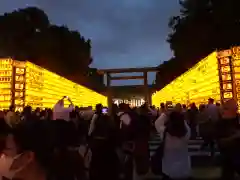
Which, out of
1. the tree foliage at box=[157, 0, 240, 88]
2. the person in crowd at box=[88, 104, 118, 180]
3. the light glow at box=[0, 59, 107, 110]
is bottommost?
the person in crowd at box=[88, 104, 118, 180]

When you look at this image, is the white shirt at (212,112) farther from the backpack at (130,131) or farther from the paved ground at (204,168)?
the backpack at (130,131)

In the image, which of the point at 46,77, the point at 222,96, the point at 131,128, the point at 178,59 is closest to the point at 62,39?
the point at 178,59

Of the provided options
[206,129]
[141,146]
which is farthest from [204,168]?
[141,146]

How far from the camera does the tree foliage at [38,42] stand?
144ft

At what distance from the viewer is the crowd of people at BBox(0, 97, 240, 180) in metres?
3.46

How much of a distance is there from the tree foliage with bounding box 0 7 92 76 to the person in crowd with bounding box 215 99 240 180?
1410 inches

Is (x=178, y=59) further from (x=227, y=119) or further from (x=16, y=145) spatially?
(x=16, y=145)

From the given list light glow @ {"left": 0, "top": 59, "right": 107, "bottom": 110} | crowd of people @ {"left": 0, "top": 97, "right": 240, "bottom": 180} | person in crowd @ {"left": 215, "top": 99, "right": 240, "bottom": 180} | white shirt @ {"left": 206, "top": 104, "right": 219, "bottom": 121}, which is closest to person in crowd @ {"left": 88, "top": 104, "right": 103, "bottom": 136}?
crowd of people @ {"left": 0, "top": 97, "right": 240, "bottom": 180}

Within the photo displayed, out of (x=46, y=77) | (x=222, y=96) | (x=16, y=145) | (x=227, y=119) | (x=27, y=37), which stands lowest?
(x=16, y=145)

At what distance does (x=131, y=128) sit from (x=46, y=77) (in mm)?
12993

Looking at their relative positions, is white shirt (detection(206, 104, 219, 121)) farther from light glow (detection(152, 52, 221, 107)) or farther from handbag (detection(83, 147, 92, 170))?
handbag (detection(83, 147, 92, 170))

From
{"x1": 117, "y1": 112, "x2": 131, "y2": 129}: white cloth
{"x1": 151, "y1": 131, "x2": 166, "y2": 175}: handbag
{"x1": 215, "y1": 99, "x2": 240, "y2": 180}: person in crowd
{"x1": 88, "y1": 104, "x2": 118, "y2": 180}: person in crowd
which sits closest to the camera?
{"x1": 215, "y1": 99, "x2": 240, "y2": 180}: person in crowd

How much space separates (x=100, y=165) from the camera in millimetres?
6574

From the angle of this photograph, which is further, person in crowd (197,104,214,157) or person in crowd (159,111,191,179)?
person in crowd (197,104,214,157)
